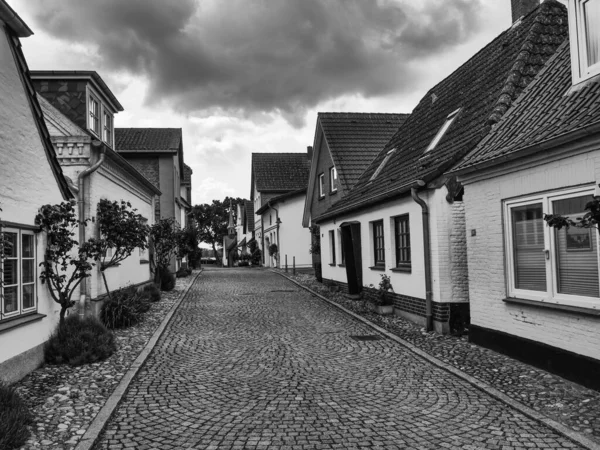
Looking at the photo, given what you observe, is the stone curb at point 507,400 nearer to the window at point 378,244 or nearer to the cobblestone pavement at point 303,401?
the cobblestone pavement at point 303,401

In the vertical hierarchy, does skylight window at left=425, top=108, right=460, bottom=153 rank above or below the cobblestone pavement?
above

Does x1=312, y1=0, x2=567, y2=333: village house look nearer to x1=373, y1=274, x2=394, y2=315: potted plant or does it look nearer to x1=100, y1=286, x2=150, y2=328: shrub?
x1=373, y1=274, x2=394, y2=315: potted plant

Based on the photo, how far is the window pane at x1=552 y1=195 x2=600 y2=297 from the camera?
20.7ft

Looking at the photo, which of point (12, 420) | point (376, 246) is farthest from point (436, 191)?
point (12, 420)

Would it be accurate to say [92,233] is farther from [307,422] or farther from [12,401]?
[307,422]

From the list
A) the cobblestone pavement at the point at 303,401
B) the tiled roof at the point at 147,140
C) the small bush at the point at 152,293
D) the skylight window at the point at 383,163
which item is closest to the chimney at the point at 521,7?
the skylight window at the point at 383,163

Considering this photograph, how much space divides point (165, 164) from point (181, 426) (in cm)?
2127

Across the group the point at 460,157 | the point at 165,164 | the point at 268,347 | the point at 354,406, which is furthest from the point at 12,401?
the point at 165,164

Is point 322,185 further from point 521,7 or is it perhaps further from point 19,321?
point 19,321

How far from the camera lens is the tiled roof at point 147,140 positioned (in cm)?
2487

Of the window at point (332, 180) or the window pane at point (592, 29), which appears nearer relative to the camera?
the window pane at point (592, 29)

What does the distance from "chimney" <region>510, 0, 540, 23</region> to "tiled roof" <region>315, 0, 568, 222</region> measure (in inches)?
43.1

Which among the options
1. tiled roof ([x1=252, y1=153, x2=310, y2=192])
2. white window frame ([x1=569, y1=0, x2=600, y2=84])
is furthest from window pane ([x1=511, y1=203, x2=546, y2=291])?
tiled roof ([x1=252, y1=153, x2=310, y2=192])

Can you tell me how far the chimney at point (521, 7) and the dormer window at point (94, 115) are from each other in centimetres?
1126
